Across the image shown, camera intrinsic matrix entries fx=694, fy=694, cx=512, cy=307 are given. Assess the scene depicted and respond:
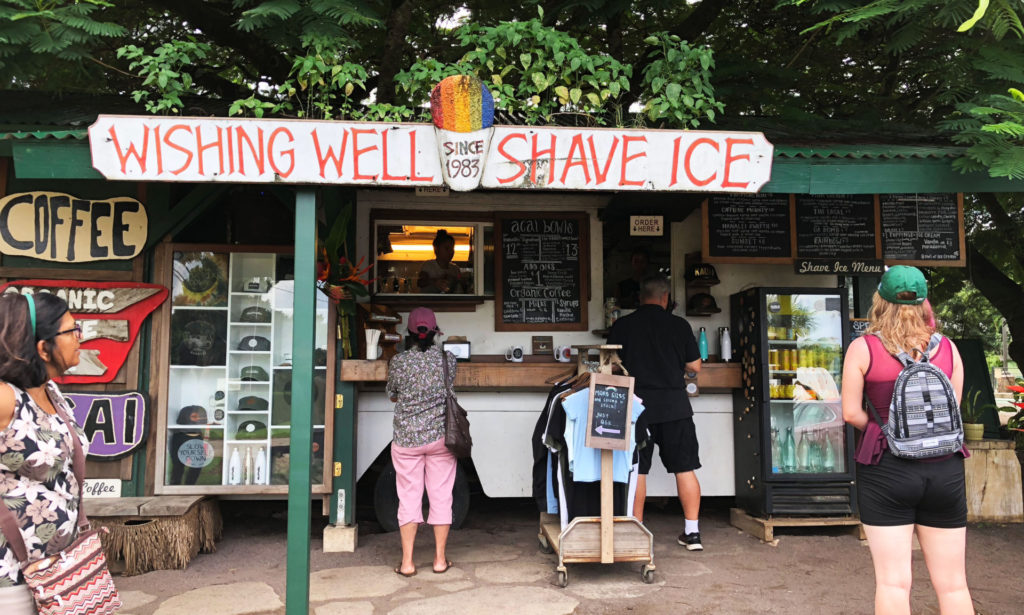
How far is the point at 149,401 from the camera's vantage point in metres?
5.30

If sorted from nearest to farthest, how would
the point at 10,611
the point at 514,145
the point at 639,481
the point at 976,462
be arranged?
the point at 10,611 → the point at 514,145 → the point at 639,481 → the point at 976,462

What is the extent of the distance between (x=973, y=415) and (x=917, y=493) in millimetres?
5543

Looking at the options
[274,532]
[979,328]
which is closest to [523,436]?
[274,532]

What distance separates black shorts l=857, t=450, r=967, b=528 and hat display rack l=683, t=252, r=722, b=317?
10.8 feet

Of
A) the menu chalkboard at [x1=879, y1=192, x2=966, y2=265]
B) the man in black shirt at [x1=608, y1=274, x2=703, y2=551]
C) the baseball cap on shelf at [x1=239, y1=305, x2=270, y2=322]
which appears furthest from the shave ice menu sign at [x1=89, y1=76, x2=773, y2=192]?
the menu chalkboard at [x1=879, y1=192, x2=966, y2=265]

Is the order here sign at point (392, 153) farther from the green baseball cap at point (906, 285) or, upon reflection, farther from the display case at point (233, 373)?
the display case at point (233, 373)

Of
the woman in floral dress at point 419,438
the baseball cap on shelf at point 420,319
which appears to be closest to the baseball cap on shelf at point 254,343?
the woman in floral dress at point 419,438

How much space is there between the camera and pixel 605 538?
4355 mm

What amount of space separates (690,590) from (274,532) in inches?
132

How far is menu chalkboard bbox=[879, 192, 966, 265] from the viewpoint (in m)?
5.95

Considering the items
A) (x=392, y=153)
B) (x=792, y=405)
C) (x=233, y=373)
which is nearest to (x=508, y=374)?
(x=233, y=373)

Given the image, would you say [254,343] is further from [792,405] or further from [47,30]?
[792,405]

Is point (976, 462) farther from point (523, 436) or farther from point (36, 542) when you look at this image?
point (36, 542)

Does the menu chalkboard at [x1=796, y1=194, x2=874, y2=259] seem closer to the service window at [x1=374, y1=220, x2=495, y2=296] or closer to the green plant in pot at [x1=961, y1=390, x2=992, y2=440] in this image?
the green plant in pot at [x1=961, y1=390, x2=992, y2=440]
